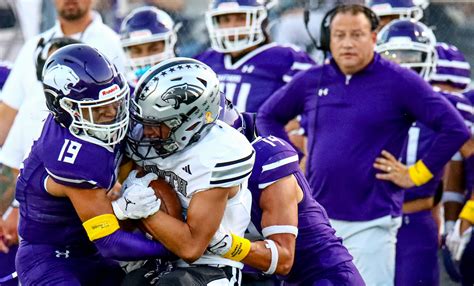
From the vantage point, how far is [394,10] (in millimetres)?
7613

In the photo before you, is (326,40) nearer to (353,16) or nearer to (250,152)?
(353,16)

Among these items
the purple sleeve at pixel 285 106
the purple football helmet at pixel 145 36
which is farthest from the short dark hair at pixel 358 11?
the purple football helmet at pixel 145 36

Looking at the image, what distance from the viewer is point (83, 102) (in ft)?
14.7

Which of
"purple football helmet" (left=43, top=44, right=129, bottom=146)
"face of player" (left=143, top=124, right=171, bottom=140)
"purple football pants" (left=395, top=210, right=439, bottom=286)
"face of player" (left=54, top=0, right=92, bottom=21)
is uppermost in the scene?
"purple football helmet" (left=43, top=44, right=129, bottom=146)

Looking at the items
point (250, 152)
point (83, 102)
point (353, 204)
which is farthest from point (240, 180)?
point (353, 204)

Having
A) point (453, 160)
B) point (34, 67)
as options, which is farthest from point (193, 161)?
point (453, 160)

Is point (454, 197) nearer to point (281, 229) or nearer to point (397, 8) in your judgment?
point (397, 8)

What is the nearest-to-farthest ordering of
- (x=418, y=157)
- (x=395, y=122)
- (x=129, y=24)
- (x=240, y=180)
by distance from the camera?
1. (x=240, y=180)
2. (x=395, y=122)
3. (x=418, y=157)
4. (x=129, y=24)

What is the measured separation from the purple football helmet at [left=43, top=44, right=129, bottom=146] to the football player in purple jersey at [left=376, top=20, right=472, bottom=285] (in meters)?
2.37

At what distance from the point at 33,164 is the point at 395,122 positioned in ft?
7.04

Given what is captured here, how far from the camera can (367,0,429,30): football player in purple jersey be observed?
7.62 metres

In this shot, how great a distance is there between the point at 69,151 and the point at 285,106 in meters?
2.06

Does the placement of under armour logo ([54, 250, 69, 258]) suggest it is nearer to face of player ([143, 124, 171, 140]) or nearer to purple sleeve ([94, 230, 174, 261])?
purple sleeve ([94, 230, 174, 261])

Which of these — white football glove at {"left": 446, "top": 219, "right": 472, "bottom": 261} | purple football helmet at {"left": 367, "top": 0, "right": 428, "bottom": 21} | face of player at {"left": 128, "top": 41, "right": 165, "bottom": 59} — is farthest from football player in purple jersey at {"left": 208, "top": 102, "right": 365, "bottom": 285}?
purple football helmet at {"left": 367, "top": 0, "right": 428, "bottom": 21}
